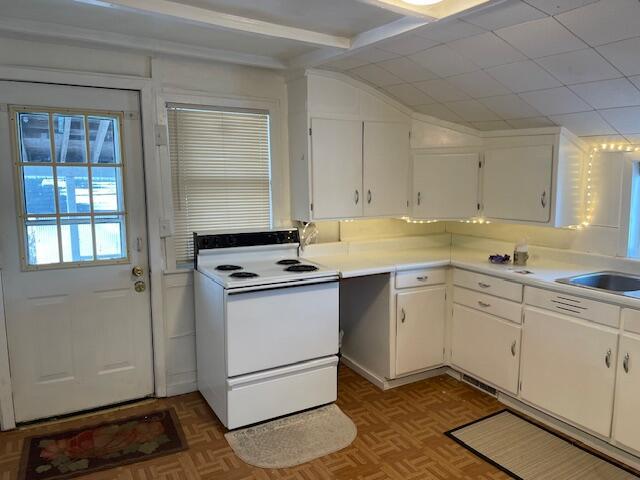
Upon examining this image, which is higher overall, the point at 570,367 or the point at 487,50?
the point at 487,50

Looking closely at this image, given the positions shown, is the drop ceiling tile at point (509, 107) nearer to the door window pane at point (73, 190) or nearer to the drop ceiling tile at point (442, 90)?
the drop ceiling tile at point (442, 90)

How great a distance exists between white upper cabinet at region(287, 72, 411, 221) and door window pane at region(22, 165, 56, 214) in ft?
5.10

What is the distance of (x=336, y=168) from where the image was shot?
3314 millimetres

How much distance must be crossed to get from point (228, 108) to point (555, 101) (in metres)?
2.08

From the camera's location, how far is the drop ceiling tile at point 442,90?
3.01m

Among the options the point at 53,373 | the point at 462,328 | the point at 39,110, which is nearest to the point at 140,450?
the point at 53,373

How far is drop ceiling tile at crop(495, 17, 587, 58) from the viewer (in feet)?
6.89

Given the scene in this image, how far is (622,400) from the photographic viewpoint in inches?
94.4

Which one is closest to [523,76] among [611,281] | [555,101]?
[555,101]

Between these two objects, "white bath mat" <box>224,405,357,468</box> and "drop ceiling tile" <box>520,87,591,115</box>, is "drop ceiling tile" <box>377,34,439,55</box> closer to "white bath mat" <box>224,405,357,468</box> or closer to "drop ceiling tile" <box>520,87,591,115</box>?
"drop ceiling tile" <box>520,87,591,115</box>

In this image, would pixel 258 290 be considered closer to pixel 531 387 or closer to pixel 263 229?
pixel 263 229

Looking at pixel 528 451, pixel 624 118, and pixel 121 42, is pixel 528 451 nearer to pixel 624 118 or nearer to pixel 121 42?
pixel 624 118

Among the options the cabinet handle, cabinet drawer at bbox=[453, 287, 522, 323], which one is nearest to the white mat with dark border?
the cabinet handle

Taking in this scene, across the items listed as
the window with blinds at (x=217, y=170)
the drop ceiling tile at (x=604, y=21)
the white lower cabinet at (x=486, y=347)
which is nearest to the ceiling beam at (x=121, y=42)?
the window with blinds at (x=217, y=170)
